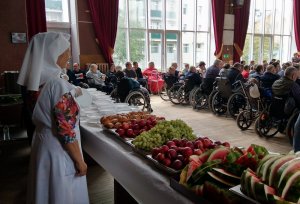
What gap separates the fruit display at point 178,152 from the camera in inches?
50.6

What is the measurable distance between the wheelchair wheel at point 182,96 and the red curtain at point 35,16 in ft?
12.5

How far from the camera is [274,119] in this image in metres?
4.25

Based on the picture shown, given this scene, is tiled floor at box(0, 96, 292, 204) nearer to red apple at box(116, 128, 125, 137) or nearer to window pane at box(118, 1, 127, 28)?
red apple at box(116, 128, 125, 137)

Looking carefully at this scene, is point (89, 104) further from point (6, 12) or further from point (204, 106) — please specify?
point (204, 106)

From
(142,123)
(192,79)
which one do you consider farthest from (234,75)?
(142,123)

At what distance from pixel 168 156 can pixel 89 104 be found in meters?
1.89

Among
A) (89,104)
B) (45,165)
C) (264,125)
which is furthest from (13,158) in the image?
(264,125)

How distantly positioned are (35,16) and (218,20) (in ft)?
20.0

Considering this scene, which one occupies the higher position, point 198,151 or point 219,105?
point 198,151

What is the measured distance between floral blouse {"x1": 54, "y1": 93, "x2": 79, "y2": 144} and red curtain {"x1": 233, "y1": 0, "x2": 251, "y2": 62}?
989 cm

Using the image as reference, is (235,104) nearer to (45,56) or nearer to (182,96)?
(182,96)

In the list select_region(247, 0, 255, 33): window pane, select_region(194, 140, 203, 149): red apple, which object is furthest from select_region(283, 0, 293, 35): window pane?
select_region(194, 140, 203, 149): red apple

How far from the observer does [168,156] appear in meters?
1.34

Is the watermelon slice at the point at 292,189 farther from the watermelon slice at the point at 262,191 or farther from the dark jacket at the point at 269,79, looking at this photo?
the dark jacket at the point at 269,79
